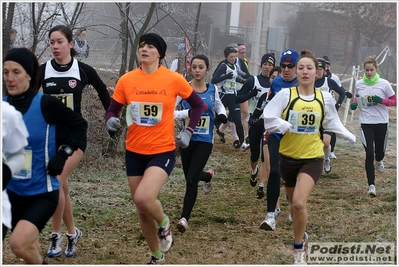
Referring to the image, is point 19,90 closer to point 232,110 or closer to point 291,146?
point 291,146

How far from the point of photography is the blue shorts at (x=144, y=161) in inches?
231

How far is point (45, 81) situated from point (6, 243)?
1696mm

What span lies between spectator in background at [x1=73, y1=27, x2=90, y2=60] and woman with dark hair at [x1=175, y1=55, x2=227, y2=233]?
3.43 meters

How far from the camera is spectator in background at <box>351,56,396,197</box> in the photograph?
988cm

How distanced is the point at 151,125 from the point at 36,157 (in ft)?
4.28

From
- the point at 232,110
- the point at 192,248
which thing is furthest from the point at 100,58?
the point at 192,248

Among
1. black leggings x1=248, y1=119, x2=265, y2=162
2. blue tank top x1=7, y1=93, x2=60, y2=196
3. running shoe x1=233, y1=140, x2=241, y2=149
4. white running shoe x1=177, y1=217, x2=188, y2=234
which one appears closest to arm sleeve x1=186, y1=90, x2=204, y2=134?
white running shoe x1=177, y1=217, x2=188, y2=234

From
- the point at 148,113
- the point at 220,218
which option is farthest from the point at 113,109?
the point at 220,218

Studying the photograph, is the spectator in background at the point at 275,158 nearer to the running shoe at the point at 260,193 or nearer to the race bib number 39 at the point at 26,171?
the running shoe at the point at 260,193

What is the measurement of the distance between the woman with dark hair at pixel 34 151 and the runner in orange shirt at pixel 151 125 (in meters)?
1.00

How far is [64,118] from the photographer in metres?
5.00

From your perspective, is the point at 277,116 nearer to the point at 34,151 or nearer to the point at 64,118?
the point at 64,118

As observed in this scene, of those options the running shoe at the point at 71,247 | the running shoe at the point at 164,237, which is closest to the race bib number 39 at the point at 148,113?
the running shoe at the point at 164,237

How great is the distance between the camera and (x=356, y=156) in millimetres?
14328
